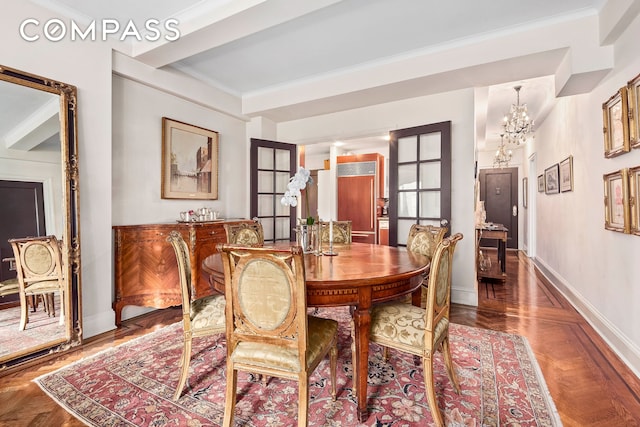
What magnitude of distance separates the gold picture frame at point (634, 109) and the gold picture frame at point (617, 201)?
24 cm

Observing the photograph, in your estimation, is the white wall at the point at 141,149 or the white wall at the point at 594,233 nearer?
the white wall at the point at 594,233

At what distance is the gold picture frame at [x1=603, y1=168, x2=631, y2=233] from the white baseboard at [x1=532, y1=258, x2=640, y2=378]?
82cm

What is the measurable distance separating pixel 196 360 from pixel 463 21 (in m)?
3.46

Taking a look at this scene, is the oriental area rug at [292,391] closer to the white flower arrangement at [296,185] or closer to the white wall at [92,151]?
the white wall at [92,151]

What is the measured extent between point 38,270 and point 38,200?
541 mm

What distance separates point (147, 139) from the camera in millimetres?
3350

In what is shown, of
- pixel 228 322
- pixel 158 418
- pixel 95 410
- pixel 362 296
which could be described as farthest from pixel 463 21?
pixel 95 410

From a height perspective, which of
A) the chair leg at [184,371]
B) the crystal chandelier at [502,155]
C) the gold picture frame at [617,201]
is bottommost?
the chair leg at [184,371]

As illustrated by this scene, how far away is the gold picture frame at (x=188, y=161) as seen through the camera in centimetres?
352

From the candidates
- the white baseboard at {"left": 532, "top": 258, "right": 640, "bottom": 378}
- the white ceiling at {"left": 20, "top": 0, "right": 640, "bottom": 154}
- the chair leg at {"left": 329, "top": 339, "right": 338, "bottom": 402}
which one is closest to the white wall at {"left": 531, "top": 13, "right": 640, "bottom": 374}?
the white baseboard at {"left": 532, "top": 258, "right": 640, "bottom": 378}

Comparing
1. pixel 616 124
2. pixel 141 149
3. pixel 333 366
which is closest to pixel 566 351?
pixel 616 124

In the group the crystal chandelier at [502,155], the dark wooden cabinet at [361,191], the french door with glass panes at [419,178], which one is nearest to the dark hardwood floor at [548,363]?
the french door with glass panes at [419,178]

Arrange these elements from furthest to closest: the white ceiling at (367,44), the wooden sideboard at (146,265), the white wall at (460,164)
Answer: the white wall at (460,164) < the wooden sideboard at (146,265) < the white ceiling at (367,44)

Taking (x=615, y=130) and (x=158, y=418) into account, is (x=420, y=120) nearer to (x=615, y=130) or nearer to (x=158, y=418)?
(x=615, y=130)
